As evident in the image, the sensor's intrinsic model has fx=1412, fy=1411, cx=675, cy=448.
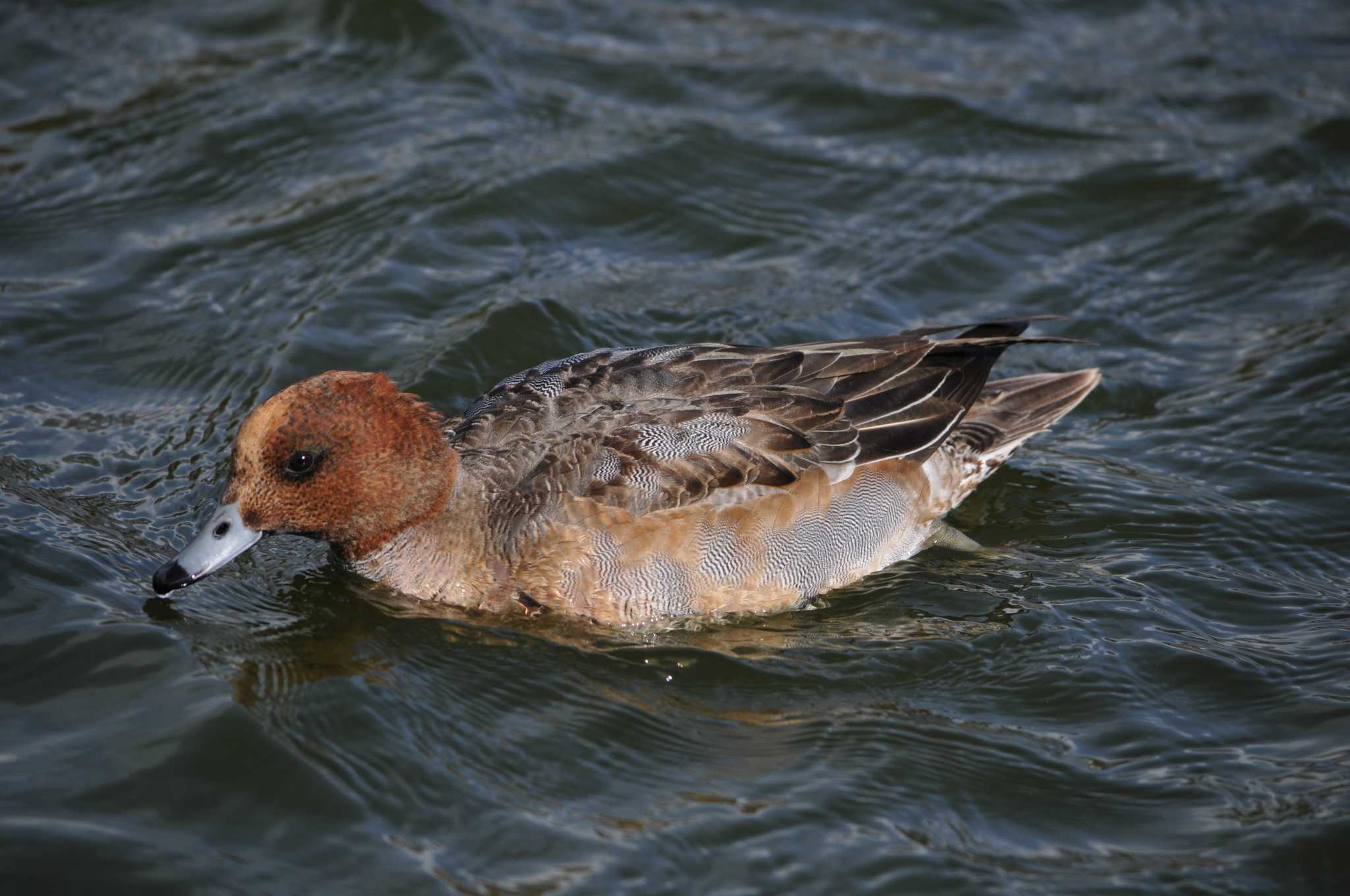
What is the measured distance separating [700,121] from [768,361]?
4334 mm

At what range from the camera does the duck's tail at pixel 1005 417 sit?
284 inches

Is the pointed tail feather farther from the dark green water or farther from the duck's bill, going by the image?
the duck's bill

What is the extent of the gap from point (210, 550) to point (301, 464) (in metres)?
0.52

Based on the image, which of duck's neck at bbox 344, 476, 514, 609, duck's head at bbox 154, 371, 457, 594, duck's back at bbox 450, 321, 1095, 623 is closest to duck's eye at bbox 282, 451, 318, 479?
duck's head at bbox 154, 371, 457, 594

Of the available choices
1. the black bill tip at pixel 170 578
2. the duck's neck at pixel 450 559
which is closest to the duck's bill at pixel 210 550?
Result: the black bill tip at pixel 170 578

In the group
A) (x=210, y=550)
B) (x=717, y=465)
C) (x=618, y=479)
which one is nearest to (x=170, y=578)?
(x=210, y=550)

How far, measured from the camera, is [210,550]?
6.01 metres

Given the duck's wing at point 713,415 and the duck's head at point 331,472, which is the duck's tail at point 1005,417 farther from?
the duck's head at point 331,472

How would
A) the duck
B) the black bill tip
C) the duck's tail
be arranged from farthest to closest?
the duck's tail < the duck < the black bill tip

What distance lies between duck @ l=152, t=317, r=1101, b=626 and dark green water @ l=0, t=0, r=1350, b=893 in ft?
0.78

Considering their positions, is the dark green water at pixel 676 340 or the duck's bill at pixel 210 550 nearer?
the dark green water at pixel 676 340

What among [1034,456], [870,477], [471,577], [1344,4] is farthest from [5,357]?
[1344,4]

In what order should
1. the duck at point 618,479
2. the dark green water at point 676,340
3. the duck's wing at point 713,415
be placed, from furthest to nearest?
1. the duck's wing at point 713,415
2. the duck at point 618,479
3. the dark green water at point 676,340

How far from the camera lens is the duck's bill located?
5926 millimetres
